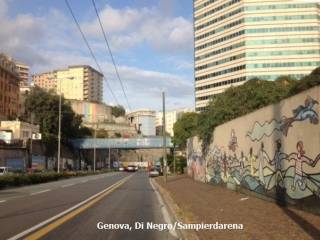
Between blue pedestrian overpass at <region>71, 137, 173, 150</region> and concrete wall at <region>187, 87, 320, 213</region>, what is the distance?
85.1 m

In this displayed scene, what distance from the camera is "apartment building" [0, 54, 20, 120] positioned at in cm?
11694

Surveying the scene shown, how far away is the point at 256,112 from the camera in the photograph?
65.4ft

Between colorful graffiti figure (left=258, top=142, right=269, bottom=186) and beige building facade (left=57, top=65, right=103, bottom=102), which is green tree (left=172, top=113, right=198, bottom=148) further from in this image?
colorful graffiti figure (left=258, top=142, right=269, bottom=186)

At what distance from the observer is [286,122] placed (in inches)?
625

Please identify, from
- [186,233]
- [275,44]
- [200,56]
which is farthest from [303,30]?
[186,233]

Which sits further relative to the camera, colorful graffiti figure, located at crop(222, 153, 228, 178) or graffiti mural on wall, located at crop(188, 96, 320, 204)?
colorful graffiti figure, located at crop(222, 153, 228, 178)

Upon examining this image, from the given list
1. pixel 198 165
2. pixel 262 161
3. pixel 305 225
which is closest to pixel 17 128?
pixel 198 165

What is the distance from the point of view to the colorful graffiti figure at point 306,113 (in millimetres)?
13484

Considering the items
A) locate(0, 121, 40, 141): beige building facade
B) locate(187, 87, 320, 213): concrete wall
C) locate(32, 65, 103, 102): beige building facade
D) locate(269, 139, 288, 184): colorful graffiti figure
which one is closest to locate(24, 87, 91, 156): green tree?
locate(0, 121, 40, 141): beige building facade

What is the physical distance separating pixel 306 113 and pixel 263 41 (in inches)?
5250

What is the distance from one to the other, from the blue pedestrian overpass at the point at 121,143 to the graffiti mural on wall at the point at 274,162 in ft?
275

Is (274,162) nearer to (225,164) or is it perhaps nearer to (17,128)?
(225,164)

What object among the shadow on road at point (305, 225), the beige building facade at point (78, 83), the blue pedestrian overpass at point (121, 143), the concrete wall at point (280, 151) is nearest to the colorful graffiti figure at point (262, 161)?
the concrete wall at point (280, 151)

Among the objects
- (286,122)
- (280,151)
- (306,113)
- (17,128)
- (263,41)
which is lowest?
(280,151)
